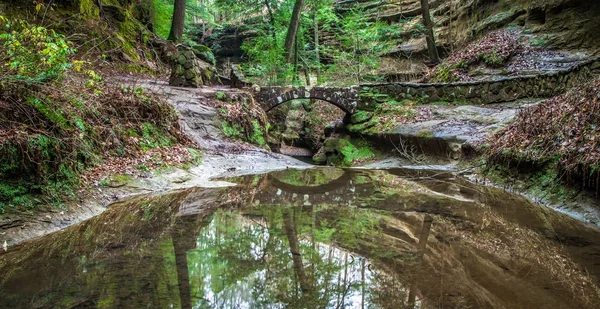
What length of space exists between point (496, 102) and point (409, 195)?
9.06 metres

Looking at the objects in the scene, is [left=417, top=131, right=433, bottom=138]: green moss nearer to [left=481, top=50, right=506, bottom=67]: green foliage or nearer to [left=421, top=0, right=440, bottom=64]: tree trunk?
[left=481, top=50, right=506, bottom=67]: green foliage

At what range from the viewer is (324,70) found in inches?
1003

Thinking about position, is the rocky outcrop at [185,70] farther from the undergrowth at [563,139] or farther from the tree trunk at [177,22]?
the undergrowth at [563,139]

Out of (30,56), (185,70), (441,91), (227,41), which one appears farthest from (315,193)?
(227,41)

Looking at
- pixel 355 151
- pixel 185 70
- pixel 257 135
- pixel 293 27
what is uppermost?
pixel 293 27

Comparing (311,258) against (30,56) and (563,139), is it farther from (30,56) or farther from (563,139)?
(563,139)

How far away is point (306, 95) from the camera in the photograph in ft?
56.3

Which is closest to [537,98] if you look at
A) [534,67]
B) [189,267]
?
[534,67]

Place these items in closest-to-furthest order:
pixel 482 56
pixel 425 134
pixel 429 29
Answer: pixel 425 134
pixel 482 56
pixel 429 29

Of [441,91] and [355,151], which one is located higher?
[441,91]

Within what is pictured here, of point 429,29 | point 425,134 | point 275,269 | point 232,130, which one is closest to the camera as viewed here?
point 275,269

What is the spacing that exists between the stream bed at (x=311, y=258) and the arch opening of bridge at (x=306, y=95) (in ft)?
37.3

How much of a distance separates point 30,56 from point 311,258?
4.38 metres

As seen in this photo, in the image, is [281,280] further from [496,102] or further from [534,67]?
[534,67]
